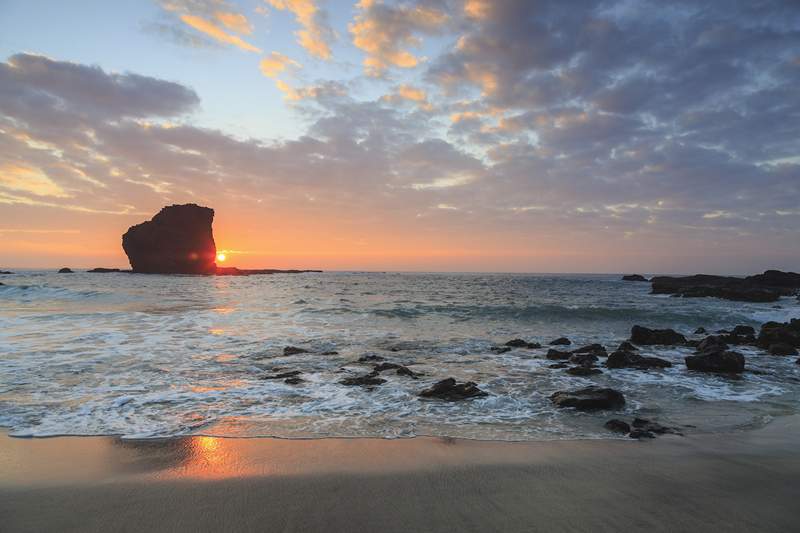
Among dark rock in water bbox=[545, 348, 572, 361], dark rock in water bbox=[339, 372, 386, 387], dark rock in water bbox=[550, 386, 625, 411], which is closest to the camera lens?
dark rock in water bbox=[550, 386, 625, 411]

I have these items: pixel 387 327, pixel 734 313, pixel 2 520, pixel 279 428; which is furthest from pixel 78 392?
pixel 734 313

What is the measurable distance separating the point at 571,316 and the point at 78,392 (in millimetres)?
26407

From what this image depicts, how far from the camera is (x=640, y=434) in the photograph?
20.1ft

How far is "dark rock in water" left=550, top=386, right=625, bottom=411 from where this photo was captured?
7.60 m

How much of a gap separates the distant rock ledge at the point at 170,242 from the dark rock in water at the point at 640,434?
4276 inches

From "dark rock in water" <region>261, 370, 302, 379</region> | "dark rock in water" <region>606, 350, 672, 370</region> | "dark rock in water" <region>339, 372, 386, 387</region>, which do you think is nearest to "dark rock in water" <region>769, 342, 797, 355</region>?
"dark rock in water" <region>606, 350, 672, 370</region>

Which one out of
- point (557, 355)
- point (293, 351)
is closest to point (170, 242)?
point (293, 351)

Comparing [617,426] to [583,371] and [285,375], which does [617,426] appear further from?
[285,375]

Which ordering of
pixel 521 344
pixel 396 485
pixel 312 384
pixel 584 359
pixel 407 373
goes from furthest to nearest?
pixel 521 344, pixel 584 359, pixel 407 373, pixel 312 384, pixel 396 485

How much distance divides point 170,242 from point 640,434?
109 metres

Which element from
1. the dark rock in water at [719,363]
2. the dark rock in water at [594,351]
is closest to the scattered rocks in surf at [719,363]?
the dark rock in water at [719,363]

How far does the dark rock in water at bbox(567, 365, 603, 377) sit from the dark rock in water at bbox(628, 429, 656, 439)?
4741 millimetres

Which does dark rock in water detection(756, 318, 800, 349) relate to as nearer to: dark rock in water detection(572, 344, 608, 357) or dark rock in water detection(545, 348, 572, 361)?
dark rock in water detection(572, 344, 608, 357)

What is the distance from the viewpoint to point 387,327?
2042 centimetres
